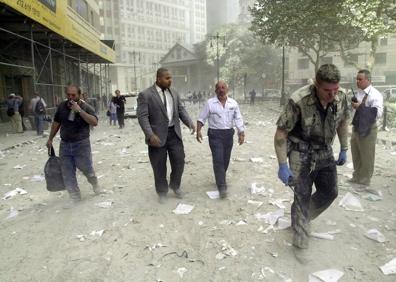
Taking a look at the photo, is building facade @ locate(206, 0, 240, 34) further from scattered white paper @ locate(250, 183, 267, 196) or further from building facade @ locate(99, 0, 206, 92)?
scattered white paper @ locate(250, 183, 267, 196)

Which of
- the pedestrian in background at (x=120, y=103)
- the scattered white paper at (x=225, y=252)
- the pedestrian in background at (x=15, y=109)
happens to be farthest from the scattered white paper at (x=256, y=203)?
the pedestrian in background at (x=120, y=103)

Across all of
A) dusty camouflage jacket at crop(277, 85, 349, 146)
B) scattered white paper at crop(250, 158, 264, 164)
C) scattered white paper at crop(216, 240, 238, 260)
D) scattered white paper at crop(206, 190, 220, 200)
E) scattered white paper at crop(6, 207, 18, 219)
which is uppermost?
dusty camouflage jacket at crop(277, 85, 349, 146)

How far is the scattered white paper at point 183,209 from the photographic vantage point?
5094mm

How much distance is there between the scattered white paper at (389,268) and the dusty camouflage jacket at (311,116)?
4.19 feet

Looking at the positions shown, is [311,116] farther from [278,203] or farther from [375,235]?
[278,203]

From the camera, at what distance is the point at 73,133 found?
5289 mm

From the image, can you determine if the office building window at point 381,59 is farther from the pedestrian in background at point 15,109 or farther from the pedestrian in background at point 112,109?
the pedestrian in background at point 15,109

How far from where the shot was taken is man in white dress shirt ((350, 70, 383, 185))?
5695 mm

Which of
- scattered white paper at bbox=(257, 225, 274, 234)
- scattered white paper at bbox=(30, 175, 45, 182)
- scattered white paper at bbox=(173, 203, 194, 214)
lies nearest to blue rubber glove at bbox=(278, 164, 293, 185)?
scattered white paper at bbox=(257, 225, 274, 234)

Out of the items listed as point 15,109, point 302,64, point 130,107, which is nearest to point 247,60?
point 302,64

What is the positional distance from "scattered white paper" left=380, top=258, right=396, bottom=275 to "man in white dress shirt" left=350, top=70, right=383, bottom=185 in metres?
A: 2.59

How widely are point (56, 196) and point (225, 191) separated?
9.09 ft

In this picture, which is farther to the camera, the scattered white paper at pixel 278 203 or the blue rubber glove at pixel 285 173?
the scattered white paper at pixel 278 203

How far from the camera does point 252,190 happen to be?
5.95 metres
